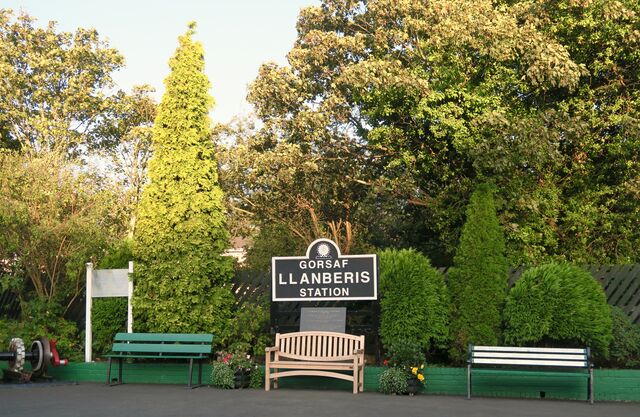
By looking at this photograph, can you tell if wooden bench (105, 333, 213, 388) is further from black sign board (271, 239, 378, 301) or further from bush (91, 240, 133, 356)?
black sign board (271, 239, 378, 301)

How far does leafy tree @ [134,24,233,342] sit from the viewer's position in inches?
540

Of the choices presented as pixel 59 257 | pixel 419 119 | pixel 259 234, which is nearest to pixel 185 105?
pixel 59 257

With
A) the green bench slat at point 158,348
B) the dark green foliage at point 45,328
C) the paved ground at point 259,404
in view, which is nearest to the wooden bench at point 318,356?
the paved ground at point 259,404

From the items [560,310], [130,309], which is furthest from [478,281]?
[130,309]

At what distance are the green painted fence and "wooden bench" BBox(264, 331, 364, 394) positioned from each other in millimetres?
327

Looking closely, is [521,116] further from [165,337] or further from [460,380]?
[165,337]

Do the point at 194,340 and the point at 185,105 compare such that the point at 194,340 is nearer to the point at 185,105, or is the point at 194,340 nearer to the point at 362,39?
the point at 185,105

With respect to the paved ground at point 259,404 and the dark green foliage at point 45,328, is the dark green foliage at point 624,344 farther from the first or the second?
the dark green foliage at point 45,328

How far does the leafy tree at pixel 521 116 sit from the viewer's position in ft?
63.0

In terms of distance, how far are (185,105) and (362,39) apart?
12.5 metres

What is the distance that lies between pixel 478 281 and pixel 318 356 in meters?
2.80

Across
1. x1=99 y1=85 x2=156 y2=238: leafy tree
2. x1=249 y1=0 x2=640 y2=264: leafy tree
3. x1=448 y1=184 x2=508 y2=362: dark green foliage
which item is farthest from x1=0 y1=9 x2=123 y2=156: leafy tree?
x1=448 y1=184 x2=508 y2=362: dark green foliage

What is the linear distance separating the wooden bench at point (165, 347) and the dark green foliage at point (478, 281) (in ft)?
13.4

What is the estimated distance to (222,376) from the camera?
41.4 feet
